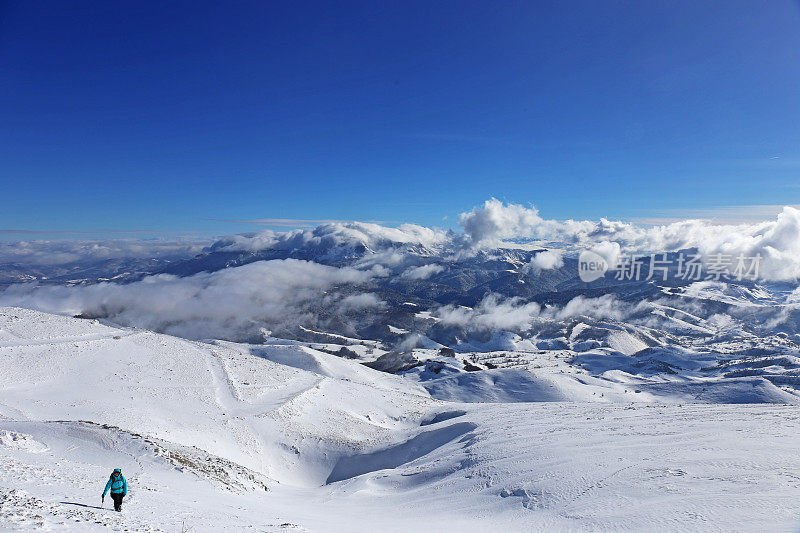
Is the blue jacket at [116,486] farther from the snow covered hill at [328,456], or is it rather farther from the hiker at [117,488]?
the snow covered hill at [328,456]

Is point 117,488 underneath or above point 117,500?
above

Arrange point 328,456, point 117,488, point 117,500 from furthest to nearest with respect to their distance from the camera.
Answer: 1. point 328,456
2. point 117,500
3. point 117,488

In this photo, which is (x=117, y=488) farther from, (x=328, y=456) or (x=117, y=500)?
(x=328, y=456)

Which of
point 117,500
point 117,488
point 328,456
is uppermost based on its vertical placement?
point 117,488

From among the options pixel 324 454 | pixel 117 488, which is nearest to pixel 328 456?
pixel 324 454

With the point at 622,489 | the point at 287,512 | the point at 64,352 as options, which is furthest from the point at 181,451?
the point at 64,352

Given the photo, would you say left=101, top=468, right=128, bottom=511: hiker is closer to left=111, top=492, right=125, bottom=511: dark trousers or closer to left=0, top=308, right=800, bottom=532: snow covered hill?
left=111, top=492, right=125, bottom=511: dark trousers

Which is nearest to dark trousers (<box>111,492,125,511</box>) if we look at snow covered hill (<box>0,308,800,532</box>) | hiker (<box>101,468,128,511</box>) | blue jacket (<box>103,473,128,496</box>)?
hiker (<box>101,468,128,511</box>)

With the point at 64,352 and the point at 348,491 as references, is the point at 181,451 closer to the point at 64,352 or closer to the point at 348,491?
the point at 348,491
